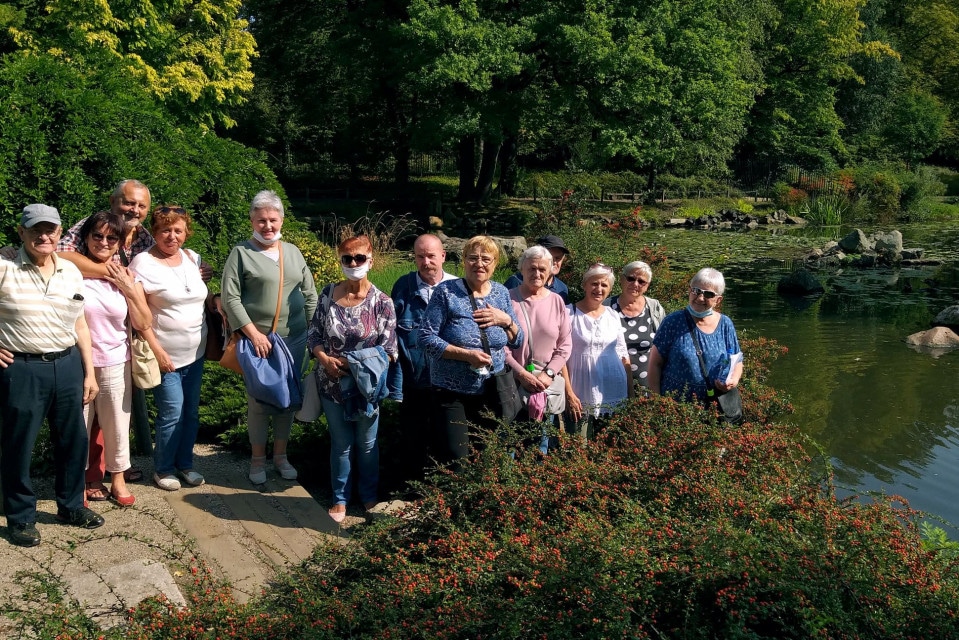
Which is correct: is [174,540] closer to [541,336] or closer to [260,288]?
[260,288]

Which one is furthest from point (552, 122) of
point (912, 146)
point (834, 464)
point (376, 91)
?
point (912, 146)

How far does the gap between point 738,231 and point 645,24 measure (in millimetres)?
9102

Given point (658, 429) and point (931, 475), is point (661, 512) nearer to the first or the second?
point (658, 429)

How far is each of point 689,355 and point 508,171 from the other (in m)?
30.4

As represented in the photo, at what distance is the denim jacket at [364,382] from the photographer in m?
4.91

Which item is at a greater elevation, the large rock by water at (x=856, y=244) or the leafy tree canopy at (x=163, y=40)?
the leafy tree canopy at (x=163, y=40)

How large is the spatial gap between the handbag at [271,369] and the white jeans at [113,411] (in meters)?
0.67

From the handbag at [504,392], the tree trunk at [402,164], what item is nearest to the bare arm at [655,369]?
the handbag at [504,392]

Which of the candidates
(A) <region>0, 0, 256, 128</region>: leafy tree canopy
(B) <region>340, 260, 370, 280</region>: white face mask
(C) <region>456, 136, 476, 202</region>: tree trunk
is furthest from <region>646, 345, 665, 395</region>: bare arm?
(C) <region>456, 136, 476, 202</region>: tree trunk

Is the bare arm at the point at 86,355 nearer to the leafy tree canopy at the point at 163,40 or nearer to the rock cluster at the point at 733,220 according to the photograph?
the leafy tree canopy at the point at 163,40

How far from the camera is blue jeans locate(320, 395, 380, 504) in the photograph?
5109 millimetres

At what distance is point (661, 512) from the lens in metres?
4.12

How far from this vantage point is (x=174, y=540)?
4.69m

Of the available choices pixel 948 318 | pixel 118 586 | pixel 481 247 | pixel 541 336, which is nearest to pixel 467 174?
pixel 948 318
